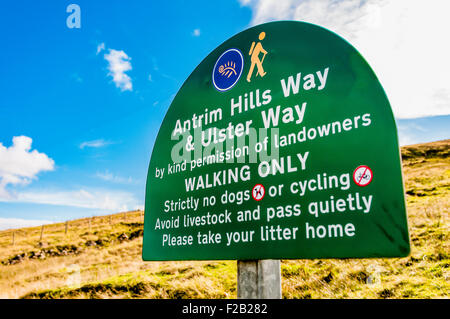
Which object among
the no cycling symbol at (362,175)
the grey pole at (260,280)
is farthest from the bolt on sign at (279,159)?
the grey pole at (260,280)

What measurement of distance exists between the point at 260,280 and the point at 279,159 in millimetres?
1030

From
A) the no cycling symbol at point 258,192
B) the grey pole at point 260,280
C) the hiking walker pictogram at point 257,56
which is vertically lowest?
the grey pole at point 260,280

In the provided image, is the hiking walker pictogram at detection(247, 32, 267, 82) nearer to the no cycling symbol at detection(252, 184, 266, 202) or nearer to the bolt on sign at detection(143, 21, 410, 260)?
the bolt on sign at detection(143, 21, 410, 260)

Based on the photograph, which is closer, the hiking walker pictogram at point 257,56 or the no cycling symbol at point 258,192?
the no cycling symbol at point 258,192

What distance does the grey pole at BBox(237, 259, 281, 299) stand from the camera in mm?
2686

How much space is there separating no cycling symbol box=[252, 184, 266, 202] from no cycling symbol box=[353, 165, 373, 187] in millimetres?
797

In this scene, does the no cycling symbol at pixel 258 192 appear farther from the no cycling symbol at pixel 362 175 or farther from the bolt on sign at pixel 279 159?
the no cycling symbol at pixel 362 175

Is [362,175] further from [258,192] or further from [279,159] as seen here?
[258,192]

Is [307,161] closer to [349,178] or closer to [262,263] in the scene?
[349,178]

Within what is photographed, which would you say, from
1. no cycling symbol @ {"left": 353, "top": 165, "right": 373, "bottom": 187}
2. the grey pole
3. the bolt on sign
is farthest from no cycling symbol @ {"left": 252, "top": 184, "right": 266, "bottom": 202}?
no cycling symbol @ {"left": 353, "top": 165, "right": 373, "bottom": 187}

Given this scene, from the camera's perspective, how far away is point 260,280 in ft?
8.82

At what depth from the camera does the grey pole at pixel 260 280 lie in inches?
106

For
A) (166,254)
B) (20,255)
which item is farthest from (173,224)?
(20,255)

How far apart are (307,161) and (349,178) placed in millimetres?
373
